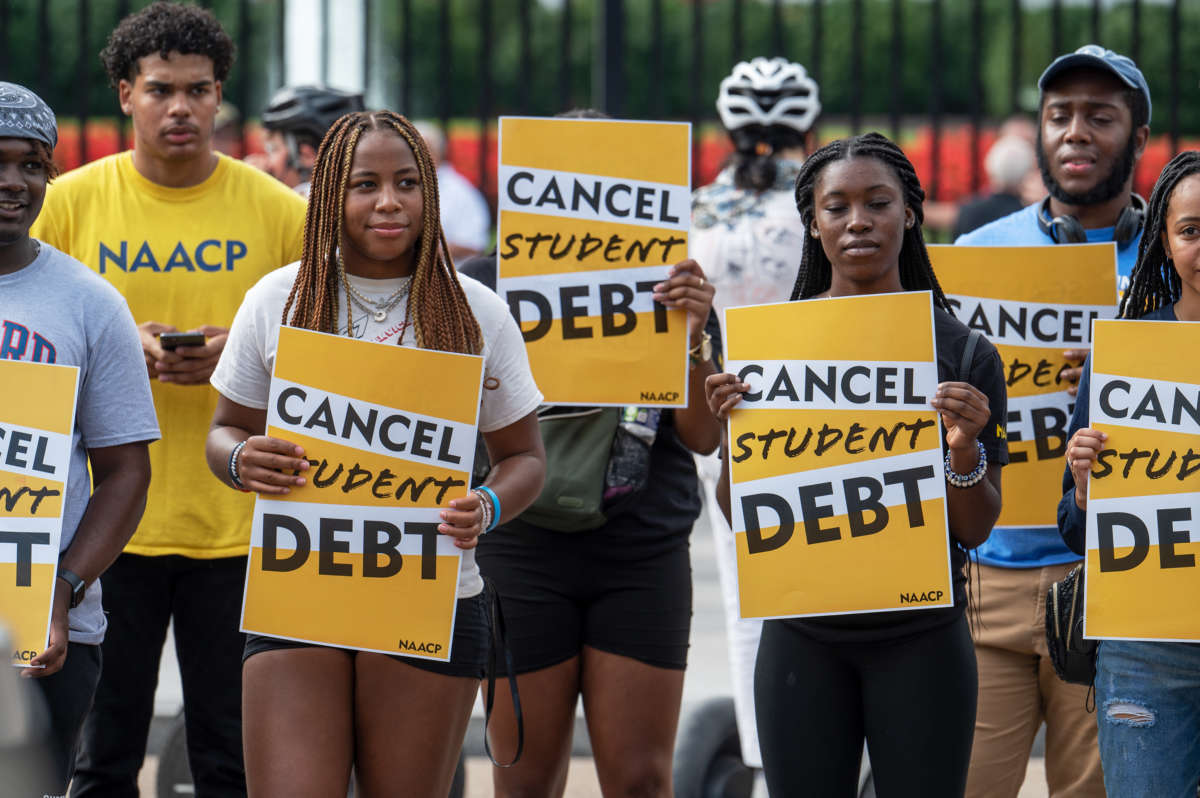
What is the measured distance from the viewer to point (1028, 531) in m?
4.17

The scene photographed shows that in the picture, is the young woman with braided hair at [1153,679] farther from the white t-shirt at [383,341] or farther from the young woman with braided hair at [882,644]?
the white t-shirt at [383,341]

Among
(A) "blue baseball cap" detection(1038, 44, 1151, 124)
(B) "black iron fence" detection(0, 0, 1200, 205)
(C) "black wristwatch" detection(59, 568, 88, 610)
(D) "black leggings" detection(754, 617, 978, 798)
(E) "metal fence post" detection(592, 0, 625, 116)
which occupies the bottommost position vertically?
(D) "black leggings" detection(754, 617, 978, 798)

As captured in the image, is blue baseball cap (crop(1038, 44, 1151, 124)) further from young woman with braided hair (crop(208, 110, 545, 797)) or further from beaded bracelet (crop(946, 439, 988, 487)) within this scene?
young woman with braided hair (crop(208, 110, 545, 797))

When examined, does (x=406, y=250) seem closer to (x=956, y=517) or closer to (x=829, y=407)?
(x=829, y=407)

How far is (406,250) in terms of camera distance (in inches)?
139

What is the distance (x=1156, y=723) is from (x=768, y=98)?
239 cm

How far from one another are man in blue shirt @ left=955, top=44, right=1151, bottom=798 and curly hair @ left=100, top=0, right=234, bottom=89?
196 centimetres

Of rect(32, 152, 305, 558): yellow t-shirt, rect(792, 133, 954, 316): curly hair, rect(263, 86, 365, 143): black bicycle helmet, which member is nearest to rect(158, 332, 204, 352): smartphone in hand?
rect(32, 152, 305, 558): yellow t-shirt

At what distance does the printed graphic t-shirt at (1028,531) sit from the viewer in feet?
13.6

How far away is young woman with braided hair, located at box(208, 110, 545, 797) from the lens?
3.30 meters

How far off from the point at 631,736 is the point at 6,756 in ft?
8.88

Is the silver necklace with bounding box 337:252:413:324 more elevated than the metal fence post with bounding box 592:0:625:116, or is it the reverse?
the metal fence post with bounding box 592:0:625:116

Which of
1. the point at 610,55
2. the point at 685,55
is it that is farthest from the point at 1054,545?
the point at 685,55

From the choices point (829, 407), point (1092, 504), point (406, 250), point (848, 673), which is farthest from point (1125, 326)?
point (406, 250)
